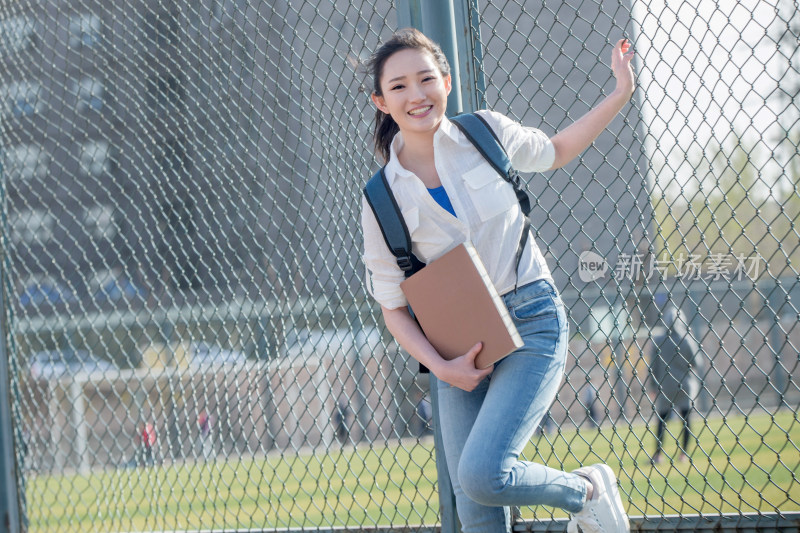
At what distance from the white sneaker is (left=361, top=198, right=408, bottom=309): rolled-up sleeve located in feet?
2.35

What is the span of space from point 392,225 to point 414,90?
1.28 feet

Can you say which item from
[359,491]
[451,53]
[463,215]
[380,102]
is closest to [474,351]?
[463,215]

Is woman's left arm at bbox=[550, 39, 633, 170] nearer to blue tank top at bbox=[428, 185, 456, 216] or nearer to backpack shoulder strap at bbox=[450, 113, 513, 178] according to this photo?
backpack shoulder strap at bbox=[450, 113, 513, 178]

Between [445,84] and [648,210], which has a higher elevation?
[445,84]

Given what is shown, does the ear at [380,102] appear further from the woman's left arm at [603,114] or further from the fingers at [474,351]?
the fingers at [474,351]

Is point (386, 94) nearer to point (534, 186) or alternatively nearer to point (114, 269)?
point (534, 186)

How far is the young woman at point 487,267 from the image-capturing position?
206cm

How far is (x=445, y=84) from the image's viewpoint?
2.33 meters

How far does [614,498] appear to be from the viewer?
2.29 m

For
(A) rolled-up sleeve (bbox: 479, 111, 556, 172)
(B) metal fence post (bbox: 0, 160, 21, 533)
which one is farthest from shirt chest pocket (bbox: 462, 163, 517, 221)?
(B) metal fence post (bbox: 0, 160, 21, 533)

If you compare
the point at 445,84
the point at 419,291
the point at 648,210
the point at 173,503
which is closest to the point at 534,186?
the point at 648,210

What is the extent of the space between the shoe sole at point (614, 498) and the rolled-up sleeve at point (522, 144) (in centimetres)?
Answer: 91

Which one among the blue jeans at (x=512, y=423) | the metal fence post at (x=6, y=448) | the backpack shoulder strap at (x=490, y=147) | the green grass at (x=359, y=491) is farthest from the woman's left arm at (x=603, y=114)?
the metal fence post at (x=6, y=448)

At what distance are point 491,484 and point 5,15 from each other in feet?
12.2
